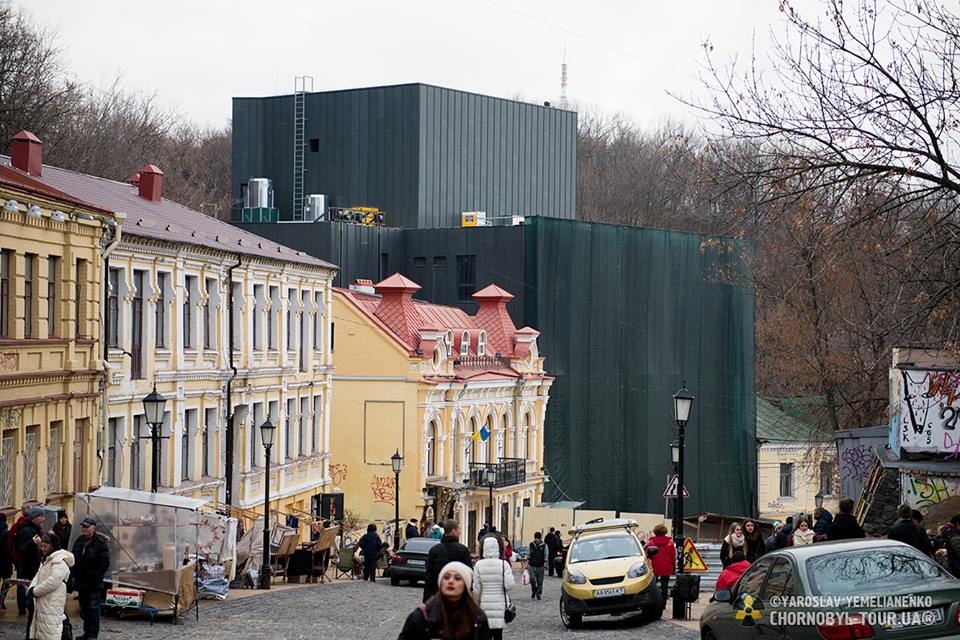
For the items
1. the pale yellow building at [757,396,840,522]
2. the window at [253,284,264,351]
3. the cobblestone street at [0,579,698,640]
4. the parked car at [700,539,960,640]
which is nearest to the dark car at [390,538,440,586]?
the cobblestone street at [0,579,698,640]

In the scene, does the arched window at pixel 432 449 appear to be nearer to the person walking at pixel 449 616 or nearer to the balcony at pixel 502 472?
the balcony at pixel 502 472

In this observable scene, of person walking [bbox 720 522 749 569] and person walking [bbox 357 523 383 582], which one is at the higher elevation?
person walking [bbox 720 522 749 569]

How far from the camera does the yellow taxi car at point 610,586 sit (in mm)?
21594

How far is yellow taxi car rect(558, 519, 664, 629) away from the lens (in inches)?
850

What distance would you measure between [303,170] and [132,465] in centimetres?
3848

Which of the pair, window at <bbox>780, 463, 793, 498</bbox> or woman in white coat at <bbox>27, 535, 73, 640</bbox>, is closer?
woman in white coat at <bbox>27, 535, 73, 640</bbox>

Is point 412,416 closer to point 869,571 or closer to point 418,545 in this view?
point 418,545

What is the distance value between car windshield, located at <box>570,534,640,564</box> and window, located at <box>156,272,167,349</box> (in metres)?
13.3

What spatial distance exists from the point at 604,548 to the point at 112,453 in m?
12.1

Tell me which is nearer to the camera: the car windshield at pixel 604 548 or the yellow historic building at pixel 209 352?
the car windshield at pixel 604 548

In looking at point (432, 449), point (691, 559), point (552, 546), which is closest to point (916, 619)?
point (691, 559)

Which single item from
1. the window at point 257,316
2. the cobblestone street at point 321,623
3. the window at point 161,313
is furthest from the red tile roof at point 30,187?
the window at point 257,316

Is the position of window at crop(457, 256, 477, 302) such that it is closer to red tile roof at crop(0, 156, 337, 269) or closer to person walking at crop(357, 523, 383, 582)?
red tile roof at crop(0, 156, 337, 269)

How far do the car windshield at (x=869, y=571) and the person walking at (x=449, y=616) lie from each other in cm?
411
